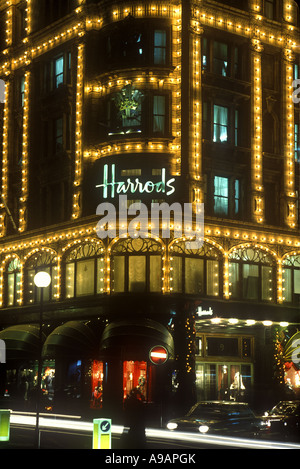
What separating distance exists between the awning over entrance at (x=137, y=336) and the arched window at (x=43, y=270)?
6511 millimetres

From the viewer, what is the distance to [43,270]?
45.2 m

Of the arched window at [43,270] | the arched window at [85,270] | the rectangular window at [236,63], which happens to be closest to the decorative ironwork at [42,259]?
the arched window at [43,270]

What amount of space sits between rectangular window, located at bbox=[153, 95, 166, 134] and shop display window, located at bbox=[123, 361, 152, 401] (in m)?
11.5

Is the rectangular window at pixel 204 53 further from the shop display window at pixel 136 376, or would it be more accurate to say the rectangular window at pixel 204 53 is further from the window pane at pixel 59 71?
the shop display window at pixel 136 376

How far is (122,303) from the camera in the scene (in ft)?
131

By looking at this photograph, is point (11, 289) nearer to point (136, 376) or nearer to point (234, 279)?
point (136, 376)

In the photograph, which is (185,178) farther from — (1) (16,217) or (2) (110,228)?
(1) (16,217)

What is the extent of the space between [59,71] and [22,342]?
15084 millimetres

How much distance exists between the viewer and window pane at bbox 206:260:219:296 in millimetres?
41312

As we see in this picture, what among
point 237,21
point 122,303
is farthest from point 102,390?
point 237,21

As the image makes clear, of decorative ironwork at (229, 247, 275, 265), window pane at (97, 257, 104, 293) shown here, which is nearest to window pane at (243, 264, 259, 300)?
A: decorative ironwork at (229, 247, 275, 265)

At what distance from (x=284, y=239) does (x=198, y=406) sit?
16.6 metres

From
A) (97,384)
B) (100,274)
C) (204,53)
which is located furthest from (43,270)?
(204,53)

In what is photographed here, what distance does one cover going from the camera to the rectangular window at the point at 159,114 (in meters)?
41.6
